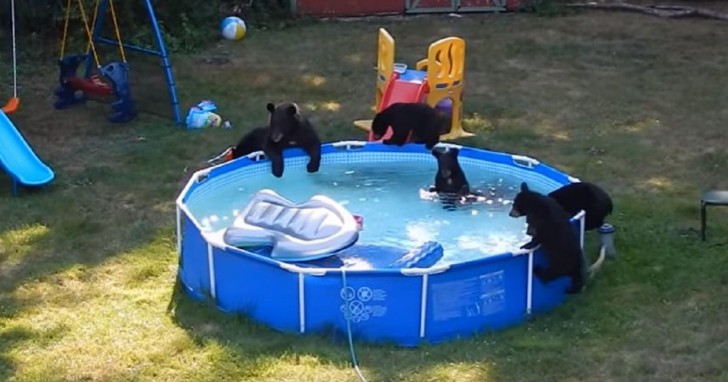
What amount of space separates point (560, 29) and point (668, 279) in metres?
8.72

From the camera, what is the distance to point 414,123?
9.82 m

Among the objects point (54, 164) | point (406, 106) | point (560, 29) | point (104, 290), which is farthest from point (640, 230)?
point (560, 29)

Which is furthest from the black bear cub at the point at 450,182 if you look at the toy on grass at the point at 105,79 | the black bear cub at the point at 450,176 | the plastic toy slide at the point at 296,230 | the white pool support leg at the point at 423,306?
the toy on grass at the point at 105,79

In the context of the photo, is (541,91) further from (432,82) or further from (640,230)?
(640,230)

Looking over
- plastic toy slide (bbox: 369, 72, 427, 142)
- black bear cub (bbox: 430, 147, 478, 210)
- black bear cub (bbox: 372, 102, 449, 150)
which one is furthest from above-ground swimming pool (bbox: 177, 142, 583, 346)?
plastic toy slide (bbox: 369, 72, 427, 142)

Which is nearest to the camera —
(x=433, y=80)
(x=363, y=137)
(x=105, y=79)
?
(x=433, y=80)

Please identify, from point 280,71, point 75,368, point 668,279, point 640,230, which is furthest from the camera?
point 280,71

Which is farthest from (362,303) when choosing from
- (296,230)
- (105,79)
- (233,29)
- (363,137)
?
(233,29)

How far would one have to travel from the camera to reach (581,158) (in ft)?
34.3

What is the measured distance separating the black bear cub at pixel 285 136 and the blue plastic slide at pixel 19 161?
195 cm

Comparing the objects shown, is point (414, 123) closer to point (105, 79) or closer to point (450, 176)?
point (450, 176)

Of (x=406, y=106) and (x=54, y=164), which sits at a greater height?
(x=406, y=106)

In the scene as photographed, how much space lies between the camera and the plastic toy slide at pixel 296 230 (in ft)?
24.2

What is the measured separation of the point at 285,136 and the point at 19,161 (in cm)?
237
